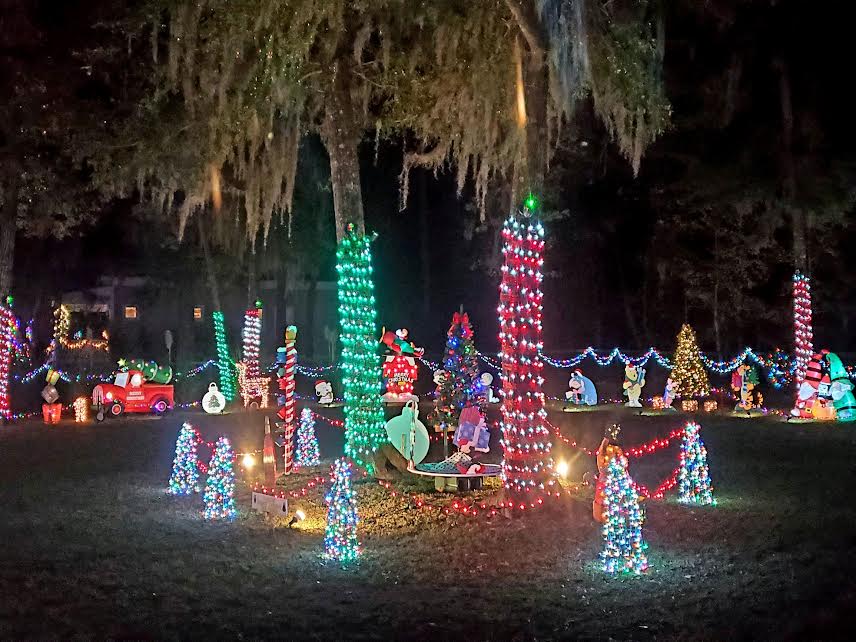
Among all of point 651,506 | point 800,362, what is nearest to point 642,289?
point 800,362

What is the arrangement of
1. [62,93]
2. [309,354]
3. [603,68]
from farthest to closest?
[309,354]
[62,93]
[603,68]

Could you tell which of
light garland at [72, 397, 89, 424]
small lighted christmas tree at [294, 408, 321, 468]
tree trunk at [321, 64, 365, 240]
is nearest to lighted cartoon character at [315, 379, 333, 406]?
light garland at [72, 397, 89, 424]

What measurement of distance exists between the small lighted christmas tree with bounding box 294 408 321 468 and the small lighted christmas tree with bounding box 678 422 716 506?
5943 mm

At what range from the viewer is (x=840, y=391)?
19484 millimetres

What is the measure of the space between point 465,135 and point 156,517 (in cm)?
590

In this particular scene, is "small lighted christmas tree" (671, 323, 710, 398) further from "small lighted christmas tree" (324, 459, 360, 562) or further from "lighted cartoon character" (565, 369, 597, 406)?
"small lighted christmas tree" (324, 459, 360, 562)

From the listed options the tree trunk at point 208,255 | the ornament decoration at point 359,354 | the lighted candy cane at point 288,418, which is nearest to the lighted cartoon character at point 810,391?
the ornament decoration at point 359,354

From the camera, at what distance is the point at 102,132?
15.4 metres

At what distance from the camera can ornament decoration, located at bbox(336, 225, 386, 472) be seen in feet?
39.8

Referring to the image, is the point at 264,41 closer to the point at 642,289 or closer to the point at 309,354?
the point at 642,289

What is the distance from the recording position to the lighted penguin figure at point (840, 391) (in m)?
19.3

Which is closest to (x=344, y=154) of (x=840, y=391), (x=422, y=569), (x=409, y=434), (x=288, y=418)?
(x=288, y=418)

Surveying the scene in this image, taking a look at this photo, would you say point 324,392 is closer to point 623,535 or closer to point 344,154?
point 344,154

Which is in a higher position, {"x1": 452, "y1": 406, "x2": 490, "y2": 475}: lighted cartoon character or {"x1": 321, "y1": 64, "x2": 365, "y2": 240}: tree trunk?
{"x1": 321, "y1": 64, "x2": 365, "y2": 240}: tree trunk
